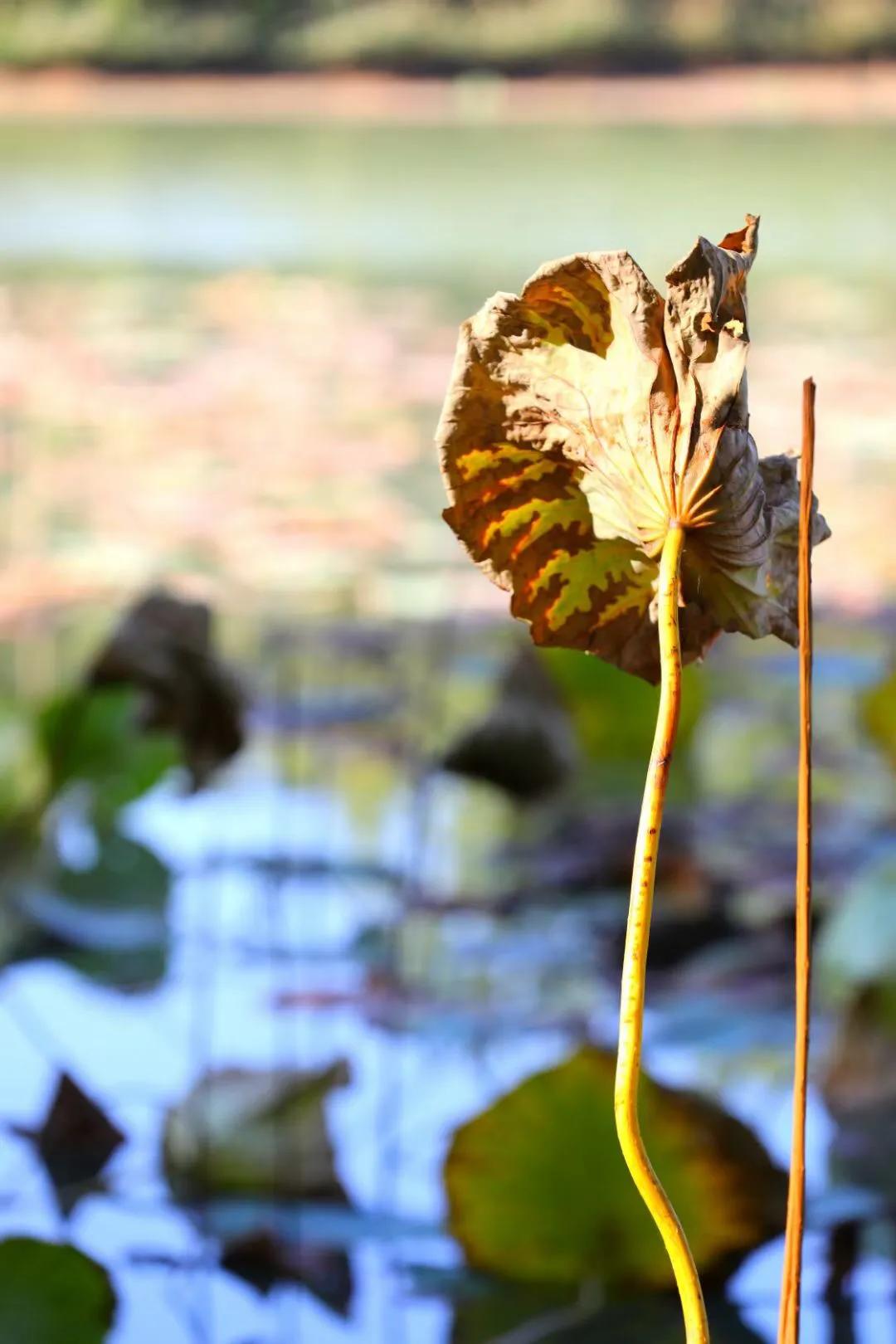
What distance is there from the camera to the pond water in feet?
1.81

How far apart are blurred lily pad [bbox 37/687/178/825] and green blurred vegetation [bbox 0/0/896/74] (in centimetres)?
146

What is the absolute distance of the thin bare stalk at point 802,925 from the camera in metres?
0.18

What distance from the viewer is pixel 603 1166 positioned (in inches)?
18.6

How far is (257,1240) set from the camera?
0.55 metres

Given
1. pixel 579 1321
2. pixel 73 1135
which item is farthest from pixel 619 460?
pixel 73 1135

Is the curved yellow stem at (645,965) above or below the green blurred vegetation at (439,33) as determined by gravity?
below

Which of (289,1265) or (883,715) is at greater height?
(883,715)

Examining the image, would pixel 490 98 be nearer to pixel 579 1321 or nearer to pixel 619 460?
pixel 579 1321

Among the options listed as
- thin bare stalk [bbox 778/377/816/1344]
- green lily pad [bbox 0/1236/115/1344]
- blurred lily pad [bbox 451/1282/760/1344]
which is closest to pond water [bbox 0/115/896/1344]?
blurred lily pad [bbox 451/1282/760/1344]

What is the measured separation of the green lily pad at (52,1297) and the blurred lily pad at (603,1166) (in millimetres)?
126

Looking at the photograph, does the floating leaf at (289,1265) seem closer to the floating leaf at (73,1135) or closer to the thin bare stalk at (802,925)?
the floating leaf at (73,1135)

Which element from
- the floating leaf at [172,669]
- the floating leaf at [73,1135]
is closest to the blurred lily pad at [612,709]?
the floating leaf at [172,669]

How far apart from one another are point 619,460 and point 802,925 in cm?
6

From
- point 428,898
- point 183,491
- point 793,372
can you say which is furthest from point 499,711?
point 793,372
